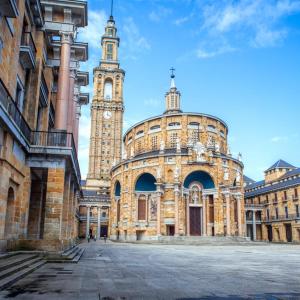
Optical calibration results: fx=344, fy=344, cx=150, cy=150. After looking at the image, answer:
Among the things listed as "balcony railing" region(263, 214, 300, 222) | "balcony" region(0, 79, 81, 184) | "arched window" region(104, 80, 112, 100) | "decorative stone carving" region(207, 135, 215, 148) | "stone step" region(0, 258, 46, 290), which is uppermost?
"arched window" region(104, 80, 112, 100)

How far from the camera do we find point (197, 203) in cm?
5119

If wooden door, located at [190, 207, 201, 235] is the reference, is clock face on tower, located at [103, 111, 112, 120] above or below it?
above

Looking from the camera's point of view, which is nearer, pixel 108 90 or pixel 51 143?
pixel 51 143

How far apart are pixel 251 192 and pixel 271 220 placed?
1198 centimetres

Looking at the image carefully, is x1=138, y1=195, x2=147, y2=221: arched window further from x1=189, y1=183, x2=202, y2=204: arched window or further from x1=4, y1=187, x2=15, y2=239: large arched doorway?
x1=4, y1=187, x2=15, y2=239: large arched doorway

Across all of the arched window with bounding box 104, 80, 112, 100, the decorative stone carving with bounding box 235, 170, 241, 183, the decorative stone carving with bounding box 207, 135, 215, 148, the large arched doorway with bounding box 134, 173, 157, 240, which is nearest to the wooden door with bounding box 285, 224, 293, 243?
the decorative stone carving with bounding box 235, 170, 241, 183

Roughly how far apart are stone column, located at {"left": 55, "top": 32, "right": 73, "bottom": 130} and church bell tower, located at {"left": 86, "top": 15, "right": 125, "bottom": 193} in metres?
72.3

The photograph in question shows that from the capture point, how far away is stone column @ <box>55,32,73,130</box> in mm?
18531

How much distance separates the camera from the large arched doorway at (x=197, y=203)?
50.4m

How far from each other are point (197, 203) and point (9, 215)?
3896cm

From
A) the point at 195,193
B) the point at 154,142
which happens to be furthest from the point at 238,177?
the point at 154,142

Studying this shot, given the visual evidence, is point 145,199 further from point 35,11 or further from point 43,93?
point 35,11

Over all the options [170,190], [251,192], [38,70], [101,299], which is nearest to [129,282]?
[101,299]

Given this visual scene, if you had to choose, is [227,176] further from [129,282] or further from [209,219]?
[129,282]
